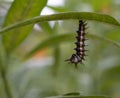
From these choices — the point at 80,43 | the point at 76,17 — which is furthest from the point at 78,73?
the point at 76,17

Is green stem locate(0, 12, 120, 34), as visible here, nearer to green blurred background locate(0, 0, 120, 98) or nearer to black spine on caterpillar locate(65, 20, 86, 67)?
black spine on caterpillar locate(65, 20, 86, 67)

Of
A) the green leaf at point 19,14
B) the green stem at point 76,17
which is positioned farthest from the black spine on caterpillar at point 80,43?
the green stem at point 76,17

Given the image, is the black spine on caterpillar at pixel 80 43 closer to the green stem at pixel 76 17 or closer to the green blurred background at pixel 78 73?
the green stem at pixel 76 17

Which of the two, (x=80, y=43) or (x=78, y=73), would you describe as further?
(x=78, y=73)

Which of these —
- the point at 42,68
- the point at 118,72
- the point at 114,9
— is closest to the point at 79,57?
the point at 118,72

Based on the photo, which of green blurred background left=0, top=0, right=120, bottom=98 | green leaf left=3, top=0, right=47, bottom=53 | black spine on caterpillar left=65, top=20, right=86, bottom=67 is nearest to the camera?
green leaf left=3, top=0, right=47, bottom=53

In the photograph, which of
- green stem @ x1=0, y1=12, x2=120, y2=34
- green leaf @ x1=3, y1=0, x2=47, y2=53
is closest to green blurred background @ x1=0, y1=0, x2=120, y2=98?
green leaf @ x1=3, y1=0, x2=47, y2=53

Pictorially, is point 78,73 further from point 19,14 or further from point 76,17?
point 76,17

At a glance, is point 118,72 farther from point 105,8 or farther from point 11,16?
point 11,16
